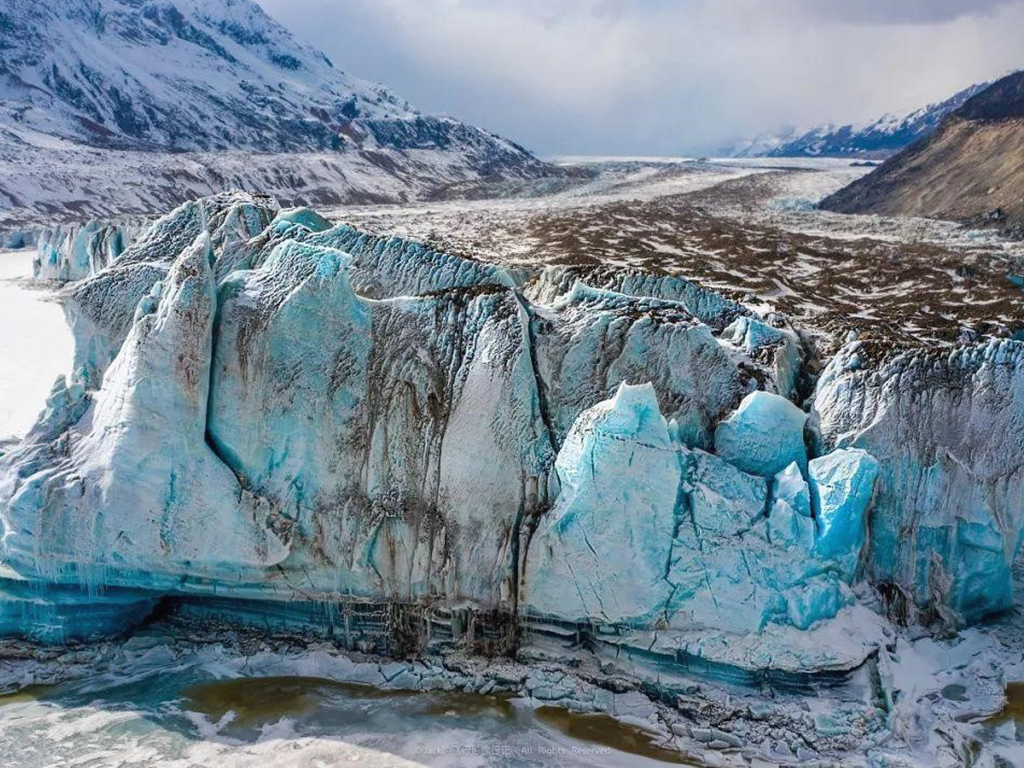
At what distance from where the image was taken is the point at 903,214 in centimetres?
5709

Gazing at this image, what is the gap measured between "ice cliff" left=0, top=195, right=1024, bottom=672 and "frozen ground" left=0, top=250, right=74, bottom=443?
4.81 m

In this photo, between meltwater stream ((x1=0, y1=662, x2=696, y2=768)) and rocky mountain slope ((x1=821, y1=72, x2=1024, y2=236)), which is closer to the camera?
meltwater stream ((x1=0, y1=662, x2=696, y2=768))

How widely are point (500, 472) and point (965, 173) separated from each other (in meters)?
61.7

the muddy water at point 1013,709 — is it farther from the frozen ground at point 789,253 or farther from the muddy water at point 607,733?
the frozen ground at point 789,253

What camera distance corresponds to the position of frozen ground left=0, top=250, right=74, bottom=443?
45.3 ft

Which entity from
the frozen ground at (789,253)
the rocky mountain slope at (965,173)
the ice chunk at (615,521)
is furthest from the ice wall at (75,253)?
→ the rocky mountain slope at (965,173)

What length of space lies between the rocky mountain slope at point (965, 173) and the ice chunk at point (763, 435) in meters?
42.6

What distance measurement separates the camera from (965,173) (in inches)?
2260

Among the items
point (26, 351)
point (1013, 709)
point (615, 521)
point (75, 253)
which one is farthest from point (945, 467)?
point (75, 253)

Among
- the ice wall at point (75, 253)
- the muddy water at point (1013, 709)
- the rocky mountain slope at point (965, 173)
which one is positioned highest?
the rocky mountain slope at point (965, 173)

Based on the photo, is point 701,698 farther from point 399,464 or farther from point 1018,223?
point 1018,223

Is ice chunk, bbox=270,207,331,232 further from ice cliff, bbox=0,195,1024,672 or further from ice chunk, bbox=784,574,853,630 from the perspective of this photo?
ice chunk, bbox=784,574,853,630

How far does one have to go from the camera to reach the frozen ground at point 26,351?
13820 millimetres

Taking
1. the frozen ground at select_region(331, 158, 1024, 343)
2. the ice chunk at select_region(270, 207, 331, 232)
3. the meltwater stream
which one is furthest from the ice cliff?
the frozen ground at select_region(331, 158, 1024, 343)
